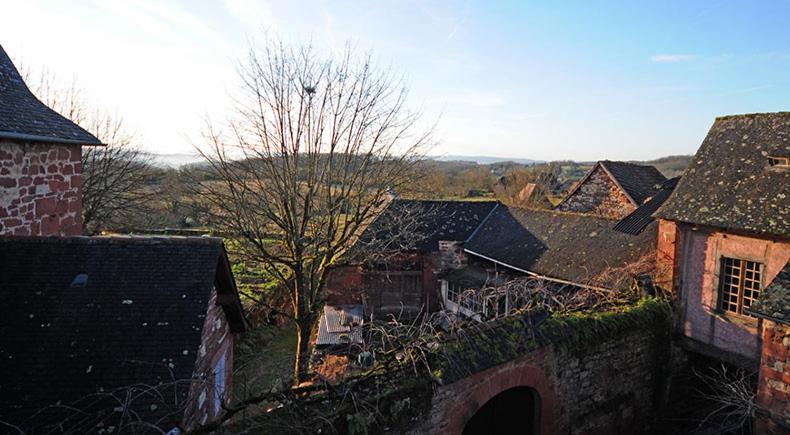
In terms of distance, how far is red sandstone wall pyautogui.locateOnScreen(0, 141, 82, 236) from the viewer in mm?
7810

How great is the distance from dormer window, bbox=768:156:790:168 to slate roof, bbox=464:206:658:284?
349 centimetres

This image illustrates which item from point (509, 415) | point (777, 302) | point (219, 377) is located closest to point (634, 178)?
point (777, 302)

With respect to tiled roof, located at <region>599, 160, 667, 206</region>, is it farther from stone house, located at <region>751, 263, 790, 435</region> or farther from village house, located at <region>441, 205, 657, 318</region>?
stone house, located at <region>751, 263, 790, 435</region>

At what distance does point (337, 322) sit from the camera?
1786 cm

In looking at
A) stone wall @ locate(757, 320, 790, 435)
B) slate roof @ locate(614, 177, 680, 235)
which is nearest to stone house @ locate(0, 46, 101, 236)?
stone wall @ locate(757, 320, 790, 435)

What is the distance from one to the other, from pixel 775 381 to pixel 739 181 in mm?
4753

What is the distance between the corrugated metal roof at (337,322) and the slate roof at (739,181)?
10368mm

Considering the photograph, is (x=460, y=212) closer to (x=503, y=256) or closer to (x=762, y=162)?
(x=503, y=256)

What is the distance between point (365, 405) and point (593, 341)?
177 inches

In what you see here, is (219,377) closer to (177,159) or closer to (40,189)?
(40,189)

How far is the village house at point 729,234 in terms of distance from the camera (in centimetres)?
905

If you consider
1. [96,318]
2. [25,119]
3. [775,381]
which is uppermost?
[25,119]

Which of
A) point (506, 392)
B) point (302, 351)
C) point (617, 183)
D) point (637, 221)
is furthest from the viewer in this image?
point (617, 183)

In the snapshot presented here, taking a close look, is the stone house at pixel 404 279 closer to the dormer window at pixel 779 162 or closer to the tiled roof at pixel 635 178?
the tiled roof at pixel 635 178
